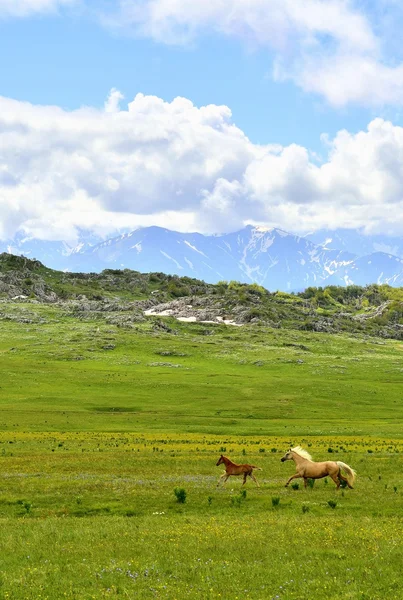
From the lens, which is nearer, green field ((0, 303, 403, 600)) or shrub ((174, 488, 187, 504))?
green field ((0, 303, 403, 600))

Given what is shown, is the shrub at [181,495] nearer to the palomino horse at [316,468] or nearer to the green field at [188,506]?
the green field at [188,506]

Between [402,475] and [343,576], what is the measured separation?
21.2 meters

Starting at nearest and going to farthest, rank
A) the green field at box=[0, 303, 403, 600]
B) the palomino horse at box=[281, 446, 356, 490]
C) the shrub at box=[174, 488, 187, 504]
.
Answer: the green field at box=[0, 303, 403, 600]
the shrub at box=[174, 488, 187, 504]
the palomino horse at box=[281, 446, 356, 490]

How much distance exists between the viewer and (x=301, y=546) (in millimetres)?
19562

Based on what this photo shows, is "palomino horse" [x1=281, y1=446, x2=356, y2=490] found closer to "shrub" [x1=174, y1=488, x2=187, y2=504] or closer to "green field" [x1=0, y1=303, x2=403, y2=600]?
"green field" [x1=0, y1=303, x2=403, y2=600]

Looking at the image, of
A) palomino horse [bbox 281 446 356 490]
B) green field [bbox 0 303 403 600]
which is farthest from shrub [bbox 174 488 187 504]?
palomino horse [bbox 281 446 356 490]

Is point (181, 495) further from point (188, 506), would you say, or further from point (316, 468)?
point (316, 468)

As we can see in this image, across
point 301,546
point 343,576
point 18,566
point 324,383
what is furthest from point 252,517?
point 324,383

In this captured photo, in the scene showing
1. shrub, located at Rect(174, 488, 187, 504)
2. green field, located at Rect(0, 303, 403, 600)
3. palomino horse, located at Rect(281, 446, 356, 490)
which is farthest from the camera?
palomino horse, located at Rect(281, 446, 356, 490)

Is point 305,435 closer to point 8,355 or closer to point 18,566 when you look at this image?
point 18,566

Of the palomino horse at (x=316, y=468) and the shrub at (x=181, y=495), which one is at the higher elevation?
the palomino horse at (x=316, y=468)

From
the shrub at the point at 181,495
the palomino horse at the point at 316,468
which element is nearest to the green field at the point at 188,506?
the shrub at the point at 181,495

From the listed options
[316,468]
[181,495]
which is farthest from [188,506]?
[316,468]

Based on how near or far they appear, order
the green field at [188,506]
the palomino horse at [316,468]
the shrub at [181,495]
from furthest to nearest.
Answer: the palomino horse at [316,468] < the shrub at [181,495] < the green field at [188,506]
